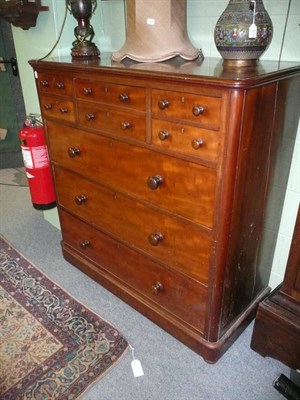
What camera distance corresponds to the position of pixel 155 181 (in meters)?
1.21

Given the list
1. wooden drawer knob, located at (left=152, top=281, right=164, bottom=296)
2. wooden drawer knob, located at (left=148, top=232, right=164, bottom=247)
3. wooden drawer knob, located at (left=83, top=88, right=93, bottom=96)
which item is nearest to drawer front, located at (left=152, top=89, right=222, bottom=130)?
wooden drawer knob, located at (left=83, top=88, right=93, bottom=96)

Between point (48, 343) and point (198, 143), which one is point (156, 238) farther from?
point (48, 343)

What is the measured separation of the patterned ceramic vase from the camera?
3.24 feet

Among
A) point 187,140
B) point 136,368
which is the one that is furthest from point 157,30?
point 136,368

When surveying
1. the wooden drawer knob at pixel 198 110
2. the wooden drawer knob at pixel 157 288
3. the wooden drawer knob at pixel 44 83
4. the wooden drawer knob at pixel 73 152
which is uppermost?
the wooden drawer knob at pixel 198 110

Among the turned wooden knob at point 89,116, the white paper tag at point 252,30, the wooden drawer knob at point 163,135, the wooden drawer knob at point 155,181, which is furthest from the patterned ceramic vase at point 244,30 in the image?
the turned wooden knob at point 89,116

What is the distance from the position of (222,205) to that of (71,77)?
863 mm

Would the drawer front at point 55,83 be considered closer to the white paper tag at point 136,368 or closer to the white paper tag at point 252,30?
the white paper tag at point 252,30

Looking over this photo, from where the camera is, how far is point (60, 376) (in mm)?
1379

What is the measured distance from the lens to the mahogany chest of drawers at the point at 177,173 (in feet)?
3.32

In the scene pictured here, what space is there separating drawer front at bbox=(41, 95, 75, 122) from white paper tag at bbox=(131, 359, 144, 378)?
1125 mm

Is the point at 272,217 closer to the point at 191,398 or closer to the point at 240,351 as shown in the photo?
the point at 240,351

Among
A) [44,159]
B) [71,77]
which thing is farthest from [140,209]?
[44,159]

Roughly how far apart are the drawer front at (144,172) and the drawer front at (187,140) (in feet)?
0.15
